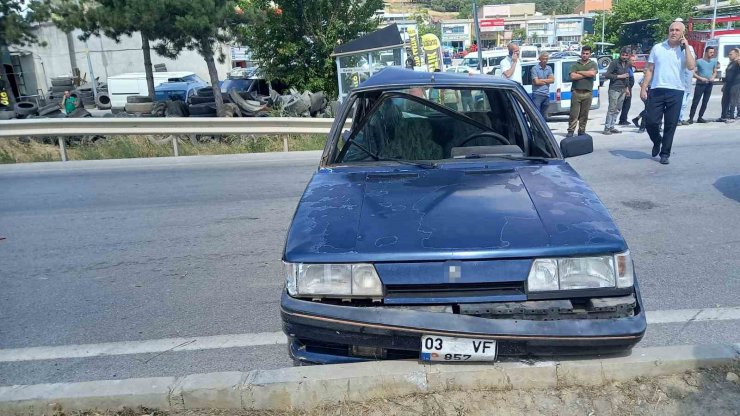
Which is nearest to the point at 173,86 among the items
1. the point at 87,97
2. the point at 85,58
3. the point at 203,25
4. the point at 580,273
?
the point at 87,97

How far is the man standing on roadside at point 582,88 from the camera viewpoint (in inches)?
406

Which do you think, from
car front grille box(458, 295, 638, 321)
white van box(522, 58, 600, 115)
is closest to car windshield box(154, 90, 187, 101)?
white van box(522, 58, 600, 115)

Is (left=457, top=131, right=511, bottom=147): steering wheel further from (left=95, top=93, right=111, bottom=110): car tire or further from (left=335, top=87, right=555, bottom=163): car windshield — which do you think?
(left=95, top=93, right=111, bottom=110): car tire

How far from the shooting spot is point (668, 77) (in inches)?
294

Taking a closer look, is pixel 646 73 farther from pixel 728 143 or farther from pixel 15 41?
pixel 15 41

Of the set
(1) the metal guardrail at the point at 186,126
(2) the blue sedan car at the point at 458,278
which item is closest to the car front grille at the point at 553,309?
(2) the blue sedan car at the point at 458,278

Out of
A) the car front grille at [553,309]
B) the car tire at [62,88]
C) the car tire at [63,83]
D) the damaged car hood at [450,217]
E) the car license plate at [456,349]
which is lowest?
the car license plate at [456,349]

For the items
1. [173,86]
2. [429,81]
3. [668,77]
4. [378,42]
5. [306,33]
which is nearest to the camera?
[429,81]

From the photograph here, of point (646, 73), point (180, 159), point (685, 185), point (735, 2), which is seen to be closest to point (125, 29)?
point (180, 159)

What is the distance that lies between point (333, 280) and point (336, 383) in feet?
1.61

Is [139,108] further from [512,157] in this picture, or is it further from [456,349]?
[456,349]

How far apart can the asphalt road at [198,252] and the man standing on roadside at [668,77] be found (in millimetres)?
794

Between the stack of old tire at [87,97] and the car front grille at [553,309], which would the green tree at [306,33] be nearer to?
the stack of old tire at [87,97]

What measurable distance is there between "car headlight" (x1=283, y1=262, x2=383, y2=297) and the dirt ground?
0.56 meters
